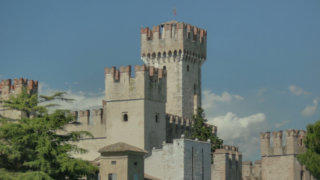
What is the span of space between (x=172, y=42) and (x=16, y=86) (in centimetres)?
1900

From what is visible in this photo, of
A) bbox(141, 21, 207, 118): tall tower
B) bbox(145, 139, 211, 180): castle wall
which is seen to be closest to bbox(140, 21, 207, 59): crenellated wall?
bbox(141, 21, 207, 118): tall tower

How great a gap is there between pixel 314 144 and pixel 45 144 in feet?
101

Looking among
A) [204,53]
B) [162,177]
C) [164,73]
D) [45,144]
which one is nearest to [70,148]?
[45,144]

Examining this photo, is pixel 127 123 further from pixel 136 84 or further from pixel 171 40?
pixel 171 40

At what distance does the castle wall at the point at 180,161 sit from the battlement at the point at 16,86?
44.3 ft

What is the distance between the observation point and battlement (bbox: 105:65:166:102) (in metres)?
63.3

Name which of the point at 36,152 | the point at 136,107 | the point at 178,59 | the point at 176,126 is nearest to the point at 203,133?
the point at 176,126

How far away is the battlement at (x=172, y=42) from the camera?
79.8 meters

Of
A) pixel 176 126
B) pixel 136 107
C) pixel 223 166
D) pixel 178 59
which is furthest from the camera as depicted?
pixel 178 59

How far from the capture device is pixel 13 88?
68.5 metres

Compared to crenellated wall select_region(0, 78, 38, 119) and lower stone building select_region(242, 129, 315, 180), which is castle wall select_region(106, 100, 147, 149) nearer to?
crenellated wall select_region(0, 78, 38, 119)

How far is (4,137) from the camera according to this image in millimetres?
51156

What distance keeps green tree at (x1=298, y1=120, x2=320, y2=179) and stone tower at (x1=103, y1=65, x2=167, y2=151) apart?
48.0ft

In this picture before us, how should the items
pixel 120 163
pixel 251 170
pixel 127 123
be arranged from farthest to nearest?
pixel 251 170 → pixel 127 123 → pixel 120 163
